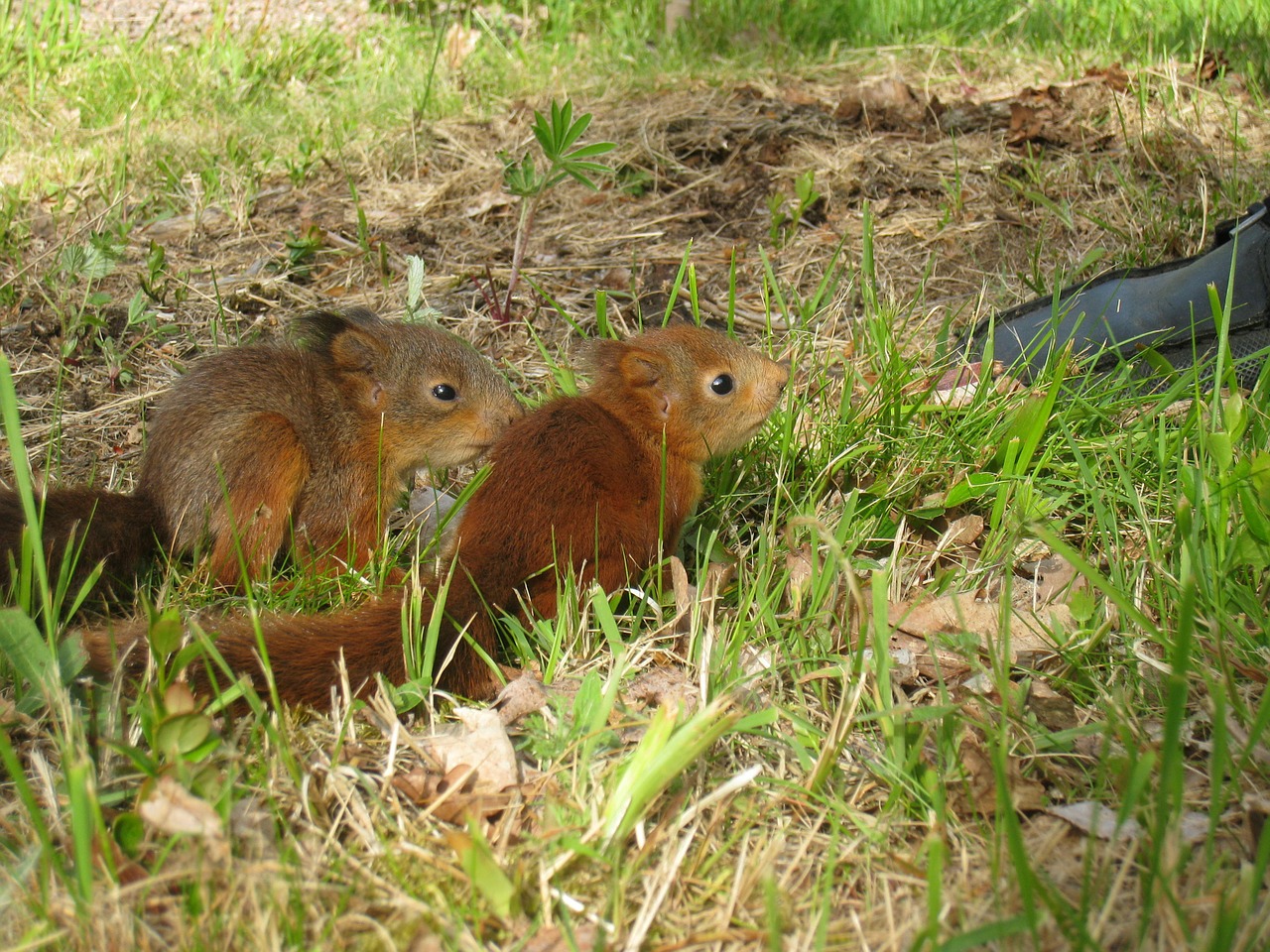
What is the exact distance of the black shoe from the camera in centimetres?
346

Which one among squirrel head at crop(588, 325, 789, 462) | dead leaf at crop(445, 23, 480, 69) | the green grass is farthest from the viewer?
dead leaf at crop(445, 23, 480, 69)

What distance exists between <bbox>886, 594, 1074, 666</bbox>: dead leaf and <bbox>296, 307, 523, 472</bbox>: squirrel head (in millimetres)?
1396

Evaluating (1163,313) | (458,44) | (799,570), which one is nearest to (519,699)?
(799,570)

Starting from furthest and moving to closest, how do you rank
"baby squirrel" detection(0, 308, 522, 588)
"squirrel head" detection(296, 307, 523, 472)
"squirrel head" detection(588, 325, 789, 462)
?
"squirrel head" detection(296, 307, 523, 472), "squirrel head" detection(588, 325, 789, 462), "baby squirrel" detection(0, 308, 522, 588)

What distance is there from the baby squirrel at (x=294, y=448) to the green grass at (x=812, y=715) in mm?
185

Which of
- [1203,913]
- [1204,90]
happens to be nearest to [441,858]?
[1203,913]

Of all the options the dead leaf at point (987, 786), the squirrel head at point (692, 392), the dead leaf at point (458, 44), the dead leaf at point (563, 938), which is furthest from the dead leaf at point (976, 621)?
the dead leaf at point (458, 44)

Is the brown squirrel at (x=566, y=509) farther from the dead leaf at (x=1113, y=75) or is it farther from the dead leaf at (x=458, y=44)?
the dead leaf at (x=458, y=44)

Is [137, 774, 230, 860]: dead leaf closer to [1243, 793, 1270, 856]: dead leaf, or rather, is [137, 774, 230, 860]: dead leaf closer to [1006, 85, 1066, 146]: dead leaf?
[1243, 793, 1270, 856]: dead leaf

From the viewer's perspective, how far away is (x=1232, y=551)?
7.75 feet

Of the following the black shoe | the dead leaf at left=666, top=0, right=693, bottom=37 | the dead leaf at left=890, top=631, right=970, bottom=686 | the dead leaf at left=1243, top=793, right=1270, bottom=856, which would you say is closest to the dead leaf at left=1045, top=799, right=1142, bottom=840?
the dead leaf at left=1243, top=793, right=1270, bottom=856

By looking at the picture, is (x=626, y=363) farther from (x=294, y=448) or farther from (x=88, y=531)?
(x=88, y=531)

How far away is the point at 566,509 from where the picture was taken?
2639 millimetres

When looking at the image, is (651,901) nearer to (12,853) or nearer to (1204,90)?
(12,853)
